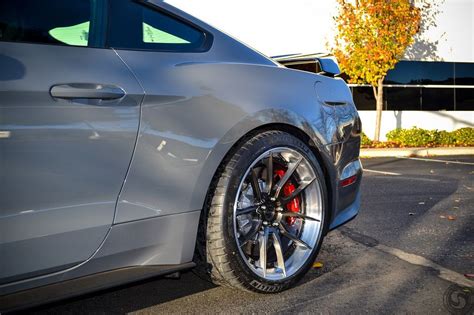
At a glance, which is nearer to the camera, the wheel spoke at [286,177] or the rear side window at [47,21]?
the rear side window at [47,21]

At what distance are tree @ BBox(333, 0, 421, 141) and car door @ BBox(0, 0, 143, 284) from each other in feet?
40.4

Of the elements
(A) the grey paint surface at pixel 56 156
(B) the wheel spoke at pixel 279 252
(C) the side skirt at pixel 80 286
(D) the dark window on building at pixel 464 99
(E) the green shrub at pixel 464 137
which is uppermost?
(A) the grey paint surface at pixel 56 156

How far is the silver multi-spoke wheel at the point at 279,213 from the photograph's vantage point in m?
2.65

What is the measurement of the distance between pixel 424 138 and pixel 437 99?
2621 mm

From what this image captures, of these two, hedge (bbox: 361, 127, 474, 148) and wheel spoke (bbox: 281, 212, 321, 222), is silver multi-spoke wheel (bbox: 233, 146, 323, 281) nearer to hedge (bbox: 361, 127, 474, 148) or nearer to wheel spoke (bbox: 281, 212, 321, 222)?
wheel spoke (bbox: 281, 212, 321, 222)

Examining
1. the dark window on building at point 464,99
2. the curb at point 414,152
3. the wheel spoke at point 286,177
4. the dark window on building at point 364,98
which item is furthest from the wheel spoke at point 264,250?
the dark window on building at point 464,99

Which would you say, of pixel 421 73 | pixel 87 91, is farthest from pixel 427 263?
pixel 421 73

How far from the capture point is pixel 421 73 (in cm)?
1627

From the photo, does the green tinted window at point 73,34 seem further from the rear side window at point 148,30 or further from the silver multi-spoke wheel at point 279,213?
the silver multi-spoke wheel at point 279,213

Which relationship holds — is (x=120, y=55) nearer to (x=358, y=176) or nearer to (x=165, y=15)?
(x=165, y=15)

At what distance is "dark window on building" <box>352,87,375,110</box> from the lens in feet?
50.6

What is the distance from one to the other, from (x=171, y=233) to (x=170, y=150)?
0.38m

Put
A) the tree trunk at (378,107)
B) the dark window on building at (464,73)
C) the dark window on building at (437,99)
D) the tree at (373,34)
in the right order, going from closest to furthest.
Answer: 1. the tree at (373,34)
2. the tree trunk at (378,107)
3. the dark window on building at (437,99)
4. the dark window on building at (464,73)

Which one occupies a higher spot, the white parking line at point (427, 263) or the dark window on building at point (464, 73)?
the dark window on building at point (464, 73)
